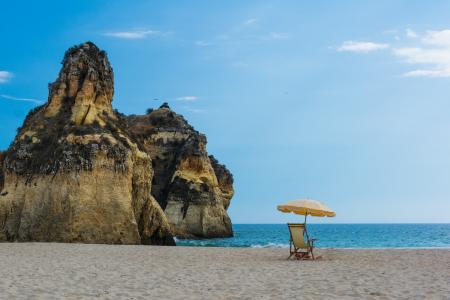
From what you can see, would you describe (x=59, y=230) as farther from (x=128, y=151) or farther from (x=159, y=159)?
(x=159, y=159)

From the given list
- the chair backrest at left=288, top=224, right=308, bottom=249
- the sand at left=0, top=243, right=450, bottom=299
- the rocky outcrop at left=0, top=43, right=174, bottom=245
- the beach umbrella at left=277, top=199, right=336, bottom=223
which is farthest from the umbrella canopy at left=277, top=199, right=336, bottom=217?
the rocky outcrop at left=0, top=43, right=174, bottom=245

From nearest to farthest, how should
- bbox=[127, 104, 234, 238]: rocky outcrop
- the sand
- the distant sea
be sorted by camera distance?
1. the sand
2. the distant sea
3. bbox=[127, 104, 234, 238]: rocky outcrop

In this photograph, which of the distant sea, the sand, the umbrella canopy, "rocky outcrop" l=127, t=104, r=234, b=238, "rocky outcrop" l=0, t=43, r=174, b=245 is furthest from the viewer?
"rocky outcrop" l=127, t=104, r=234, b=238

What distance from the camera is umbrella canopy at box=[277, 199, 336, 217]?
59.7 ft

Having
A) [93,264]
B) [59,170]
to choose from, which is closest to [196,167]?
[59,170]

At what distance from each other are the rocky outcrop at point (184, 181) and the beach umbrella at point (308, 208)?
126ft

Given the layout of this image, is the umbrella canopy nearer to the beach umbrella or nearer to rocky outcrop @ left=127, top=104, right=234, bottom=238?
the beach umbrella

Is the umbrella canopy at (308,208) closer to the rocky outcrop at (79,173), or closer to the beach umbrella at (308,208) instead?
the beach umbrella at (308,208)

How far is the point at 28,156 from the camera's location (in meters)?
32.2

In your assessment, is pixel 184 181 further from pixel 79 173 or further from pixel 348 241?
pixel 79 173

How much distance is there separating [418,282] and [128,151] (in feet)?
75.8

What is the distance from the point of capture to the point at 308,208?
18141 mm

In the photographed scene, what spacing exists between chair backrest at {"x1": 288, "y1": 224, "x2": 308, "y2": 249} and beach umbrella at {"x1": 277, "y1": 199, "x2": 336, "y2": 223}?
57 centimetres

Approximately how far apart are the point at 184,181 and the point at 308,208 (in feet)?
135
